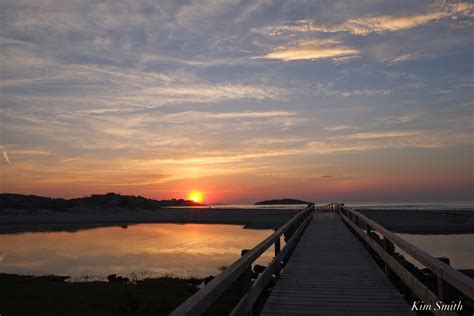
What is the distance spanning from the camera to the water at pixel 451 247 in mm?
22752

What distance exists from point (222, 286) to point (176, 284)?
13.5m

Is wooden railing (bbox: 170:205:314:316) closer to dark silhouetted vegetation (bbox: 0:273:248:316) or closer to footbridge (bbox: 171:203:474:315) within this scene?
footbridge (bbox: 171:203:474:315)

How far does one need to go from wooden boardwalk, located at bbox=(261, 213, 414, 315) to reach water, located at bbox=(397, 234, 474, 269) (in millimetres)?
12586

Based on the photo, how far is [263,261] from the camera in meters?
22.0

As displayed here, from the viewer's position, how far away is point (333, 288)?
762 cm

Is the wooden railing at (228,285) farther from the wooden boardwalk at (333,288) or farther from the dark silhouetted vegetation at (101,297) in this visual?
the dark silhouetted vegetation at (101,297)

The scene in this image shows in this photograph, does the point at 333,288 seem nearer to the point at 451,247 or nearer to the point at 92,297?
the point at 92,297

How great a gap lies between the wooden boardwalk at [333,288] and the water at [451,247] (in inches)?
495

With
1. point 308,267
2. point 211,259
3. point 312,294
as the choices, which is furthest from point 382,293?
point 211,259

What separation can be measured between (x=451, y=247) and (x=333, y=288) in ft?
80.7

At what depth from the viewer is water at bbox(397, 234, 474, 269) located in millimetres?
22752

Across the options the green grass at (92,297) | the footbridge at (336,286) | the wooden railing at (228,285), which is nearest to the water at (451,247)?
the footbridge at (336,286)

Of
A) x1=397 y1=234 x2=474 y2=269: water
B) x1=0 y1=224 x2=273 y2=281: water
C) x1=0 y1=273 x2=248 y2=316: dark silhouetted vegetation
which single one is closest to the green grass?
x1=0 y1=273 x2=248 y2=316: dark silhouetted vegetation

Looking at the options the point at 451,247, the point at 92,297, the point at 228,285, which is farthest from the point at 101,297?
the point at 451,247
